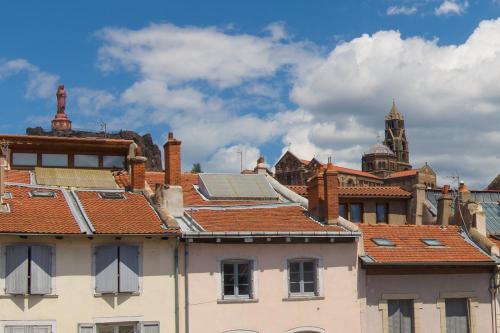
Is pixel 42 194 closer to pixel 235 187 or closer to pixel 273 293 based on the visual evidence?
pixel 235 187

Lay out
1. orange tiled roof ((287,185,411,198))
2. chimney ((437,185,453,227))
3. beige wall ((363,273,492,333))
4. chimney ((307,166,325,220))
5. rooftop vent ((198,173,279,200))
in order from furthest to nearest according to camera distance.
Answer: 1. orange tiled roof ((287,185,411,198))
2. chimney ((437,185,453,227))
3. rooftop vent ((198,173,279,200))
4. chimney ((307,166,325,220))
5. beige wall ((363,273,492,333))

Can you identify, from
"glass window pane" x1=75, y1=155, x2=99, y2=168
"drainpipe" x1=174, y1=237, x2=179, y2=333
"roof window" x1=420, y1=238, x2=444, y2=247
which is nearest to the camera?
"drainpipe" x1=174, y1=237, x2=179, y2=333

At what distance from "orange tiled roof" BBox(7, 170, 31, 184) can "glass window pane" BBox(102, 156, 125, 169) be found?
19.1ft

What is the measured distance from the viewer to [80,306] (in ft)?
83.6

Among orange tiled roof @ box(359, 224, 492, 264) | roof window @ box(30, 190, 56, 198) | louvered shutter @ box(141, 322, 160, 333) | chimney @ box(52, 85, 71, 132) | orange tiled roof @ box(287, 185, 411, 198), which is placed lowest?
louvered shutter @ box(141, 322, 160, 333)

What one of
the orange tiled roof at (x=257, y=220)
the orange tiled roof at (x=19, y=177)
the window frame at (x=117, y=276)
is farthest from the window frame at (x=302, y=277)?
the orange tiled roof at (x=19, y=177)

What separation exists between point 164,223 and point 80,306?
4.28m

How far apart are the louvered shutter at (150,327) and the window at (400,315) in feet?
30.8

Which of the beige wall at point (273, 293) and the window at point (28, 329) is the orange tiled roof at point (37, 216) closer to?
the window at point (28, 329)

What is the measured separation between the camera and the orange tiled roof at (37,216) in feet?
81.6

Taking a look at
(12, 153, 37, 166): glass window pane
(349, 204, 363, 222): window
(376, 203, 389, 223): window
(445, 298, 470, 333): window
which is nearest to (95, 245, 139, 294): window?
(445, 298, 470, 333): window

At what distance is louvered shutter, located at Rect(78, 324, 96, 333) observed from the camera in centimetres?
2536

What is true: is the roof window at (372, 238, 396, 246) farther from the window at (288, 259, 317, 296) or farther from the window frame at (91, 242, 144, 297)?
the window frame at (91, 242, 144, 297)

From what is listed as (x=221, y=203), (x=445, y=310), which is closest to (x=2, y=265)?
(x=221, y=203)
